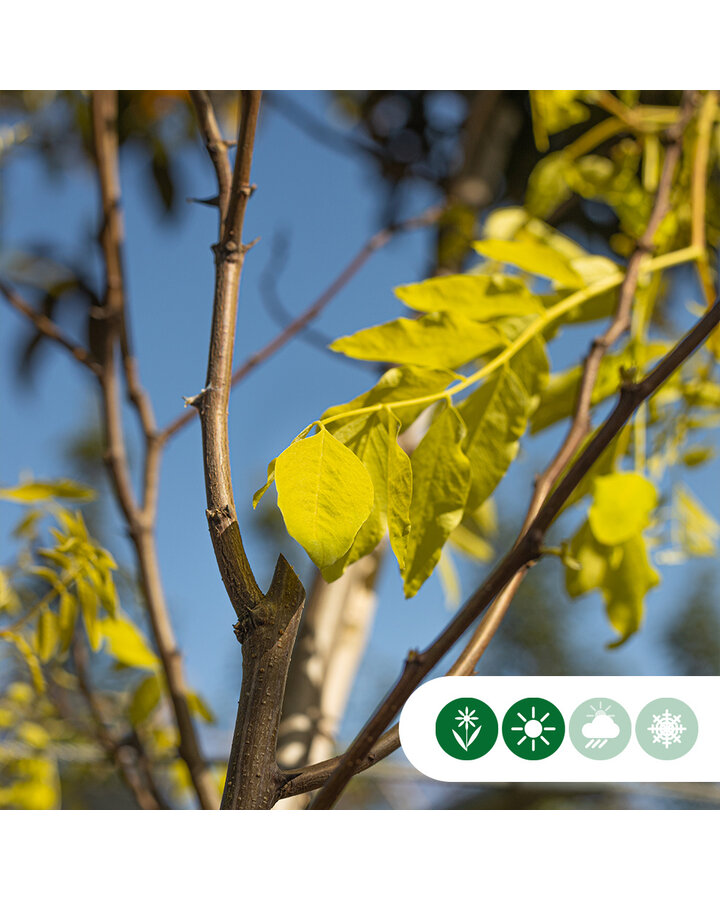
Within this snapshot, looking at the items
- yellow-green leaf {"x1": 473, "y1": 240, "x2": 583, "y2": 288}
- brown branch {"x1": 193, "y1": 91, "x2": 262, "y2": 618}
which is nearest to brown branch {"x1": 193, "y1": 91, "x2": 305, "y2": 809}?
brown branch {"x1": 193, "y1": 91, "x2": 262, "y2": 618}

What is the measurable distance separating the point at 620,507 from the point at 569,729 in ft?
0.22

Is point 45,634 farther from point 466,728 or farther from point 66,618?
point 466,728

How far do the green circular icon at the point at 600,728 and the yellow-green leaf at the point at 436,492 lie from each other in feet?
0.28

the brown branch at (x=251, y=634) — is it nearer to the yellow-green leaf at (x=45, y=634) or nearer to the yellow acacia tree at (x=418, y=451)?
the yellow acacia tree at (x=418, y=451)

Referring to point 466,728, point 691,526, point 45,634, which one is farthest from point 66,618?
→ point 691,526

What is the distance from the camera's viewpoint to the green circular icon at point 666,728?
0.68ft

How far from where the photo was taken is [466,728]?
0.65ft

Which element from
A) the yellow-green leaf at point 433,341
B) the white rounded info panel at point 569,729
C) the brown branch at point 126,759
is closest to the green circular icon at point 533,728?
the white rounded info panel at point 569,729

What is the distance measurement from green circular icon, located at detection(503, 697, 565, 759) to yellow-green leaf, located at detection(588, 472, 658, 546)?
0.17ft

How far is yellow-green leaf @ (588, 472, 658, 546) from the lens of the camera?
200 mm

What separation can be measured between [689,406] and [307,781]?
240 millimetres

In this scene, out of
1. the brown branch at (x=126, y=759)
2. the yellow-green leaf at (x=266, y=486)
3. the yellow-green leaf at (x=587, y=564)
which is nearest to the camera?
the yellow-green leaf at (x=266, y=486)

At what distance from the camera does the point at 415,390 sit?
18 centimetres
